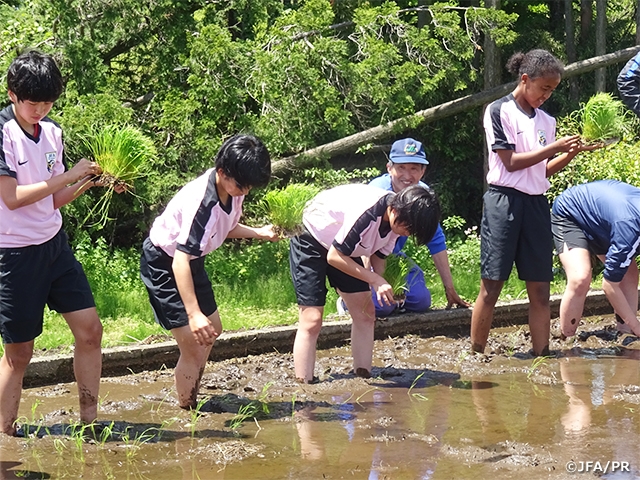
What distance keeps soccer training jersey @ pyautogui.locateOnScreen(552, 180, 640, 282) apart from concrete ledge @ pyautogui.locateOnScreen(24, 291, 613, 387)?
113 cm

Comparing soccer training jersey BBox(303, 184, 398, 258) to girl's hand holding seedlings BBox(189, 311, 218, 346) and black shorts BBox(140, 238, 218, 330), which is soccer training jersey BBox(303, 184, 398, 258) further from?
girl's hand holding seedlings BBox(189, 311, 218, 346)

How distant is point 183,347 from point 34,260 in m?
1.03

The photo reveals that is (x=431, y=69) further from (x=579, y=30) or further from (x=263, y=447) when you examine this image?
(x=263, y=447)

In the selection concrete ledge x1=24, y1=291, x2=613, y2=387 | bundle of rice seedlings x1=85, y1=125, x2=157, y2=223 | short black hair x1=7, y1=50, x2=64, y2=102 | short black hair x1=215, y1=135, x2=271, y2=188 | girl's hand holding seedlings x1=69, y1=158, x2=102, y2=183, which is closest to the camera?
short black hair x1=7, y1=50, x2=64, y2=102

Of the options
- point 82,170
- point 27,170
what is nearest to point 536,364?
point 82,170

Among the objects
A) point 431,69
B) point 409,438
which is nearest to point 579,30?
point 431,69

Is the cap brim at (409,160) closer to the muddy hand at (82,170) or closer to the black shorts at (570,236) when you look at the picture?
the black shorts at (570,236)

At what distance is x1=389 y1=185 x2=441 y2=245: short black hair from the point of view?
5289mm

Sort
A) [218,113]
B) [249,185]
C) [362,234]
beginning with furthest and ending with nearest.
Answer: [218,113] → [362,234] → [249,185]

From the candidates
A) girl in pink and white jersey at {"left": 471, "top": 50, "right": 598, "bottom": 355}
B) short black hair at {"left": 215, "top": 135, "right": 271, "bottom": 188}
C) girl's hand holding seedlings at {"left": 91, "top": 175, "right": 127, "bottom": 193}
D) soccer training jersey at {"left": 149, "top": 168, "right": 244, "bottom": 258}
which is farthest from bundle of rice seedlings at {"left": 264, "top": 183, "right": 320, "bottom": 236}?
girl in pink and white jersey at {"left": 471, "top": 50, "right": 598, "bottom": 355}

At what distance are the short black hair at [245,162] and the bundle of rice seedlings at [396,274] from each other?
5.44 feet

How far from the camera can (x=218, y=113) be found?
9391 millimetres

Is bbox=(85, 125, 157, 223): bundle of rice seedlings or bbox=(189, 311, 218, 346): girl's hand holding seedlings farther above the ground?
bbox=(85, 125, 157, 223): bundle of rice seedlings

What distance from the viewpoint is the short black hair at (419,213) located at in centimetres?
529
